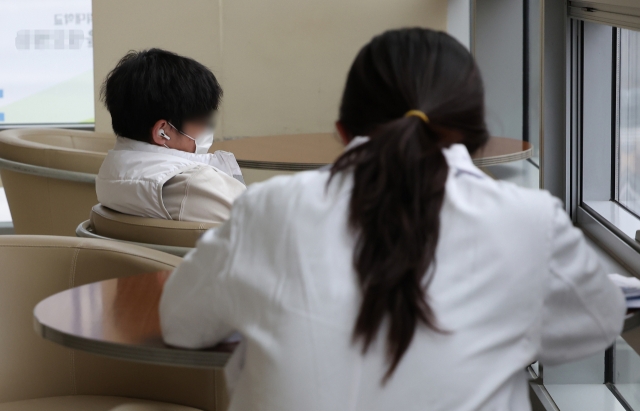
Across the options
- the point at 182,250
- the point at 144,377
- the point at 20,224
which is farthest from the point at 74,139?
the point at 144,377

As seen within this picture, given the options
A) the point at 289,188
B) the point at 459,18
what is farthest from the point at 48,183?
the point at 459,18

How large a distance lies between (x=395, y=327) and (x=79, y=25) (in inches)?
244

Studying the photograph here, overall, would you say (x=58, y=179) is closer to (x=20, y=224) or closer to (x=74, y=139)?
(x=20, y=224)

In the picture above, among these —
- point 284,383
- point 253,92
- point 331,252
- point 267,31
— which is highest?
point 267,31

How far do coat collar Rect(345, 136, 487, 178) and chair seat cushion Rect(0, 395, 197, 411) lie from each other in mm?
971

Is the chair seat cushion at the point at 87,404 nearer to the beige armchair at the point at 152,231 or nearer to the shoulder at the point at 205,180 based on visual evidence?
the beige armchair at the point at 152,231

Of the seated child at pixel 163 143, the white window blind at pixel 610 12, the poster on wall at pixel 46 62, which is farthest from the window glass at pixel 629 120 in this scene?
the poster on wall at pixel 46 62

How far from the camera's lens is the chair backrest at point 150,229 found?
2.13m

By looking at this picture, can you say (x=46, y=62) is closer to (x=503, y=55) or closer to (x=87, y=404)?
(x=503, y=55)

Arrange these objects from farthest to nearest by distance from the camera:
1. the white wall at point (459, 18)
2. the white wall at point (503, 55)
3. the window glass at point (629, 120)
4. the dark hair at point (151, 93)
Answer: the white wall at point (459, 18) → the white wall at point (503, 55) → the window glass at point (629, 120) → the dark hair at point (151, 93)

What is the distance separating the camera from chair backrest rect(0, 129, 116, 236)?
3.40 m

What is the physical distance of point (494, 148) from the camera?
3512 millimetres

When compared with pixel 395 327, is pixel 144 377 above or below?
below

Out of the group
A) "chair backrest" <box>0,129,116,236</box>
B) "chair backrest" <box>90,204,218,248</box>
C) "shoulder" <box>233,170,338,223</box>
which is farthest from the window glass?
"chair backrest" <box>0,129,116,236</box>
